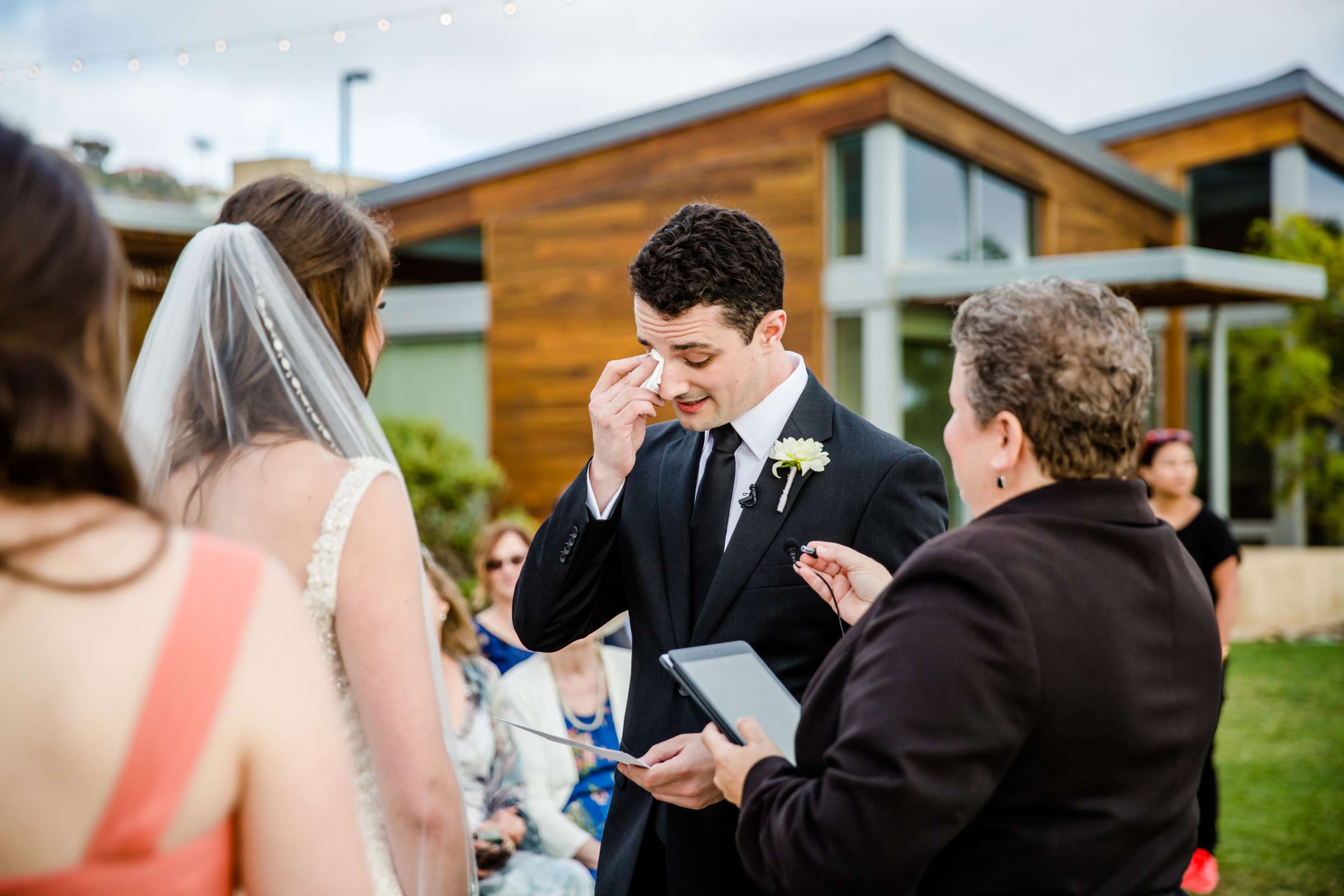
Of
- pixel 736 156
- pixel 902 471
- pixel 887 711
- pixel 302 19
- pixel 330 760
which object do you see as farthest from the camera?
pixel 736 156

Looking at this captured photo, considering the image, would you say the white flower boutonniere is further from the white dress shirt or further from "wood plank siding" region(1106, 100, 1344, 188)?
"wood plank siding" region(1106, 100, 1344, 188)

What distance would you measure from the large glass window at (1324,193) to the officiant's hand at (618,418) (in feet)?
54.7

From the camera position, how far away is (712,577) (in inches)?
93.5

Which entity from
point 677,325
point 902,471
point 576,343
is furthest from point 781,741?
point 576,343

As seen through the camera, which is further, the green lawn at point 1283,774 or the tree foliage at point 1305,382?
the tree foliage at point 1305,382

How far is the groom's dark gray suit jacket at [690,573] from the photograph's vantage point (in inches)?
89.7

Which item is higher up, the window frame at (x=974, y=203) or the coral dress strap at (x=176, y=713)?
the window frame at (x=974, y=203)

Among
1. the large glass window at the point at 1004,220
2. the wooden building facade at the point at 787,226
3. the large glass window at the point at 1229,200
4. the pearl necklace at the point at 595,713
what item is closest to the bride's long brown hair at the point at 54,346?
the pearl necklace at the point at 595,713

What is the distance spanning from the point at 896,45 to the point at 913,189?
57.8 inches

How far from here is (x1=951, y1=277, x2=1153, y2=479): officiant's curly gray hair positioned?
1.58 metres

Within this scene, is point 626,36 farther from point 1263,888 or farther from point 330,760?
point 330,760

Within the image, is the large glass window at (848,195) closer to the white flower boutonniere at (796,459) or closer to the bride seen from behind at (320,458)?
the white flower boutonniere at (796,459)

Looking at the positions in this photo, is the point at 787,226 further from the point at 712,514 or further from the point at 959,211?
the point at 712,514

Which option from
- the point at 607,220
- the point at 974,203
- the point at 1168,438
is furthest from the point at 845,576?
the point at 974,203
